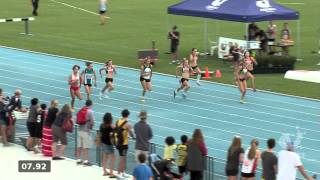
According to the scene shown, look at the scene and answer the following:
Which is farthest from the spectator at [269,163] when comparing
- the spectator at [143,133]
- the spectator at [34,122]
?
the spectator at [34,122]

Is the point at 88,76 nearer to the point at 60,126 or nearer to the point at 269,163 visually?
the point at 60,126

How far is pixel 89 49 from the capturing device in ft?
133

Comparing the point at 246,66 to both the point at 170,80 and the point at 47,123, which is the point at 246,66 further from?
the point at 47,123

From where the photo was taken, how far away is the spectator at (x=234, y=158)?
18.7m

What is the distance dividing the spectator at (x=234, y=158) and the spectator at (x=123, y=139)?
2.52 meters

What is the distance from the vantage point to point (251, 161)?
730 inches

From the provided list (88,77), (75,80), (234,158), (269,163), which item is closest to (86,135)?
(234,158)

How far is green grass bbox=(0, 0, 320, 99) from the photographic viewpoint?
36875mm

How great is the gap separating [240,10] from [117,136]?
1759cm

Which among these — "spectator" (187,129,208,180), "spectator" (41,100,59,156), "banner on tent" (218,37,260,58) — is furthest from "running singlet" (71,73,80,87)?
"spectator" (187,129,208,180)

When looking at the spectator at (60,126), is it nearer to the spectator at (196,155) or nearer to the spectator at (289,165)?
the spectator at (196,155)

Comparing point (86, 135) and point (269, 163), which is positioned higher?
point (86, 135)

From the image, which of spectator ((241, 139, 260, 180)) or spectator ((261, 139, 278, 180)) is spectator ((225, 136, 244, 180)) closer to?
spectator ((241, 139, 260, 180))

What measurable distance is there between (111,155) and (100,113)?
7912 millimetres
